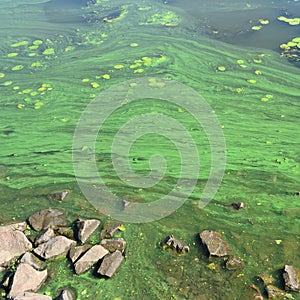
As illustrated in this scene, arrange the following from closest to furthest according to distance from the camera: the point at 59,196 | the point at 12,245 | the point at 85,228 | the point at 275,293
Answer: the point at 275,293 → the point at 12,245 → the point at 85,228 → the point at 59,196

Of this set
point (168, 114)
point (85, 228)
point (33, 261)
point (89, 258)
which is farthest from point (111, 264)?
point (168, 114)

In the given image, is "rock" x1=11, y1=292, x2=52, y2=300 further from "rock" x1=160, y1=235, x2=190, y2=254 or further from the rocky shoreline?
"rock" x1=160, y1=235, x2=190, y2=254

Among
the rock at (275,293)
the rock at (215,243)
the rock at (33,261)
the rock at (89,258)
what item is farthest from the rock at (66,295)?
the rock at (275,293)

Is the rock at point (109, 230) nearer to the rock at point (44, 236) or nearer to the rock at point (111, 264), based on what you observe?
the rock at point (111, 264)

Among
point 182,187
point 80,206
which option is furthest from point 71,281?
point 182,187

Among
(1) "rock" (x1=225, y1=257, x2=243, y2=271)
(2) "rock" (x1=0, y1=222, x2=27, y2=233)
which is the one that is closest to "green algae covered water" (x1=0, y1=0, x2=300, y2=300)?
(1) "rock" (x1=225, y1=257, x2=243, y2=271)

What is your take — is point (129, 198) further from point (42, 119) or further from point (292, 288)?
point (42, 119)

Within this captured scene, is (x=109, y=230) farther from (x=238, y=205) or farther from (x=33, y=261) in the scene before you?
(x=238, y=205)
